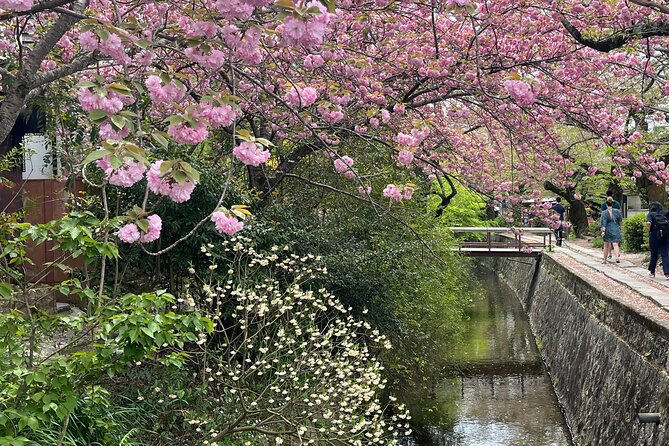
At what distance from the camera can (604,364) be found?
1010cm

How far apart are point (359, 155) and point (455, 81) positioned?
3111 millimetres

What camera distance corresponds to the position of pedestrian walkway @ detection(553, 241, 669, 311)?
10.3 metres

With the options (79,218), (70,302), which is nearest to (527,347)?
(70,302)

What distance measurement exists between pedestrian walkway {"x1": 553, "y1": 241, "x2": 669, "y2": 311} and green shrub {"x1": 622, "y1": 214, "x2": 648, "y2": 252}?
0.87 meters

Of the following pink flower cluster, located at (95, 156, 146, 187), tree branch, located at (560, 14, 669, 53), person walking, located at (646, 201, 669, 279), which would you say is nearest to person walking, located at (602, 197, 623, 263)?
person walking, located at (646, 201, 669, 279)

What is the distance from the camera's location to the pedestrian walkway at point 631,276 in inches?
404

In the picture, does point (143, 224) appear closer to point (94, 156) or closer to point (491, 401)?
point (94, 156)

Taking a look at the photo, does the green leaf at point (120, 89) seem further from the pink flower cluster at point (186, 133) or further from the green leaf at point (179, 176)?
the green leaf at point (179, 176)

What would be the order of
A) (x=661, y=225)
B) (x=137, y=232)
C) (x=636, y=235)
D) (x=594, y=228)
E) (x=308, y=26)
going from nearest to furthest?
(x=308, y=26) < (x=137, y=232) < (x=661, y=225) < (x=636, y=235) < (x=594, y=228)

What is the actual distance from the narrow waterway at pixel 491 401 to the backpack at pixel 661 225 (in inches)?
143

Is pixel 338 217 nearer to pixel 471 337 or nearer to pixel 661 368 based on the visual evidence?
pixel 661 368

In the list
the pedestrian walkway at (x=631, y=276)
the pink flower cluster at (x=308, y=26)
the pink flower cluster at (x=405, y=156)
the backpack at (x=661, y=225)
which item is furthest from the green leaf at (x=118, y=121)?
the backpack at (x=661, y=225)

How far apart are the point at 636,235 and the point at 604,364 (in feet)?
34.1

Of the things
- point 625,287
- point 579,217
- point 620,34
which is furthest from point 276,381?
point 579,217
